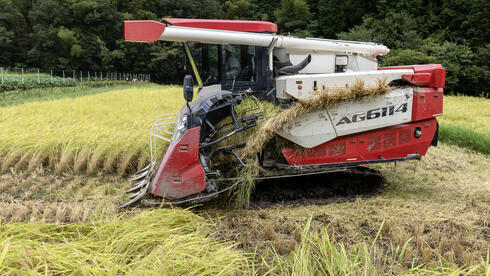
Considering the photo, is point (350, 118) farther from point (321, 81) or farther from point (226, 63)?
point (226, 63)

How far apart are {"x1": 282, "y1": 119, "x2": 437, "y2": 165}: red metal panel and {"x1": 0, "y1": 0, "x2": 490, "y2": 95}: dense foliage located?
1716 cm

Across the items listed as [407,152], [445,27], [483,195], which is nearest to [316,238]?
[407,152]

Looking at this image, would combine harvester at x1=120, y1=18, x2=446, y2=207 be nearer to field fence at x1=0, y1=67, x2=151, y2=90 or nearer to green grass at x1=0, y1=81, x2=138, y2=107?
green grass at x1=0, y1=81, x2=138, y2=107

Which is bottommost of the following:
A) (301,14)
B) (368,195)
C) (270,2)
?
(368,195)

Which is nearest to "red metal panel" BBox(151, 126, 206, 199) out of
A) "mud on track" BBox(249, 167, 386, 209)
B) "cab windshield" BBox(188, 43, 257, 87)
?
"mud on track" BBox(249, 167, 386, 209)

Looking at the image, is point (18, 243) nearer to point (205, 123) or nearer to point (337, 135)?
point (205, 123)

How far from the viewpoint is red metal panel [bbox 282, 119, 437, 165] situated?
13.8ft

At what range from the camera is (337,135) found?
419 centimetres

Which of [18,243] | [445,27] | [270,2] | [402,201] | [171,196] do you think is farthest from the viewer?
[270,2]

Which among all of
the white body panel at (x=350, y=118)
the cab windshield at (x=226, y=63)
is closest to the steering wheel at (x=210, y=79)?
the cab windshield at (x=226, y=63)

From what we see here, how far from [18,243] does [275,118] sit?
107 inches

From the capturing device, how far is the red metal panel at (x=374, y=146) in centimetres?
420

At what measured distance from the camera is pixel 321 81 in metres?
4.39

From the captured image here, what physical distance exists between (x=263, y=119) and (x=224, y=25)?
138cm
